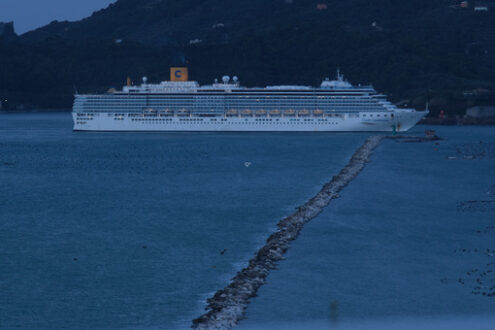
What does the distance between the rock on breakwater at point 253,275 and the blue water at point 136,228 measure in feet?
1.04

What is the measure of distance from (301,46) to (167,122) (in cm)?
9687

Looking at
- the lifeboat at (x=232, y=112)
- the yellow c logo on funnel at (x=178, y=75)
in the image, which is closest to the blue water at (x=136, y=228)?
the lifeboat at (x=232, y=112)

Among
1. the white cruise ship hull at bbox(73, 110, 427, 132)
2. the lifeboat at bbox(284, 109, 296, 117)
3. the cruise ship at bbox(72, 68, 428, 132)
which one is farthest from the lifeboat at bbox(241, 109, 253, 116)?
the lifeboat at bbox(284, 109, 296, 117)

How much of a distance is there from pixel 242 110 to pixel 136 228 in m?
58.5

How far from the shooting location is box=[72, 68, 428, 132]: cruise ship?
7744 centimetres

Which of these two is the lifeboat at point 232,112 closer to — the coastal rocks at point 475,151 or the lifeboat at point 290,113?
the lifeboat at point 290,113

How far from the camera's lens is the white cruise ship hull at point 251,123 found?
7656 cm

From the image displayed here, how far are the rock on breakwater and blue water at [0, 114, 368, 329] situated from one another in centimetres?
32

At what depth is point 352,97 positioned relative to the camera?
7838cm

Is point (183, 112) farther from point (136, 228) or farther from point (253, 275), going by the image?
point (253, 275)

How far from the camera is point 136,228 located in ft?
78.2

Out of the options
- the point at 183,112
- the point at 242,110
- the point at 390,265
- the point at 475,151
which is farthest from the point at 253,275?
the point at 183,112

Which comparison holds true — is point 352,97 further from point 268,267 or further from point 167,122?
point 268,267

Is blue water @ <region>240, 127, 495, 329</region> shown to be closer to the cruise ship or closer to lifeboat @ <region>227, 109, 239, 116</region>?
the cruise ship
